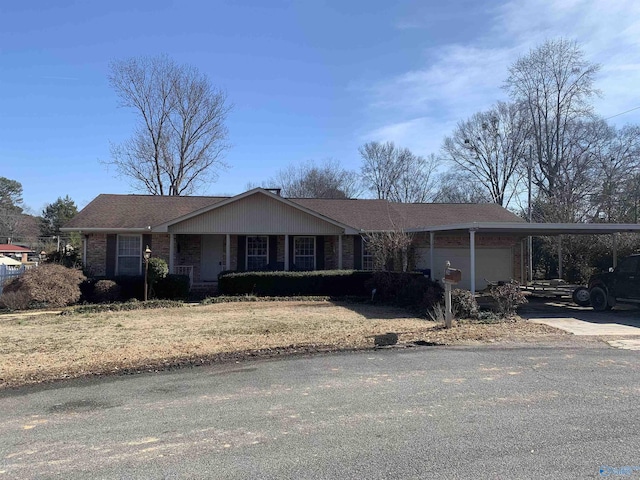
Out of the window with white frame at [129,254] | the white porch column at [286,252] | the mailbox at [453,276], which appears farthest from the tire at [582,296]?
the window with white frame at [129,254]

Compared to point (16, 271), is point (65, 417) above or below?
below

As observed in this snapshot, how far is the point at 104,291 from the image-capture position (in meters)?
16.1

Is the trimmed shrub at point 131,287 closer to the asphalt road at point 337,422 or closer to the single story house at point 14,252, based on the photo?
the asphalt road at point 337,422

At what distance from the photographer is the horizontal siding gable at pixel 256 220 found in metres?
18.7

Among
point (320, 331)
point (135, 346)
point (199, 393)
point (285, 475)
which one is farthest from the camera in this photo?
point (320, 331)

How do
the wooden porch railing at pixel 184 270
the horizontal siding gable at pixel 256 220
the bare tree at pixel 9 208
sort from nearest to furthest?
the horizontal siding gable at pixel 256 220 → the wooden porch railing at pixel 184 270 → the bare tree at pixel 9 208

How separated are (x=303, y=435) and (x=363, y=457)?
0.74 metres

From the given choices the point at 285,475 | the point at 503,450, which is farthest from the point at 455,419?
the point at 285,475

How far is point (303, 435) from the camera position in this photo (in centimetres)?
443

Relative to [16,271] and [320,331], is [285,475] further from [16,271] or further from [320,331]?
[16,271]

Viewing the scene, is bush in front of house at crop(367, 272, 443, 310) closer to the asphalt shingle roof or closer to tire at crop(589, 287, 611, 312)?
the asphalt shingle roof

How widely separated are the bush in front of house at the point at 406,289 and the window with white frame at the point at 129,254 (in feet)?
32.3

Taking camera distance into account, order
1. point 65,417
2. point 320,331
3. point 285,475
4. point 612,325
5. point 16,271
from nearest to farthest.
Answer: point 285,475, point 65,417, point 320,331, point 612,325, point 16,271

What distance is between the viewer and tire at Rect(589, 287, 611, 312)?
548 inches
